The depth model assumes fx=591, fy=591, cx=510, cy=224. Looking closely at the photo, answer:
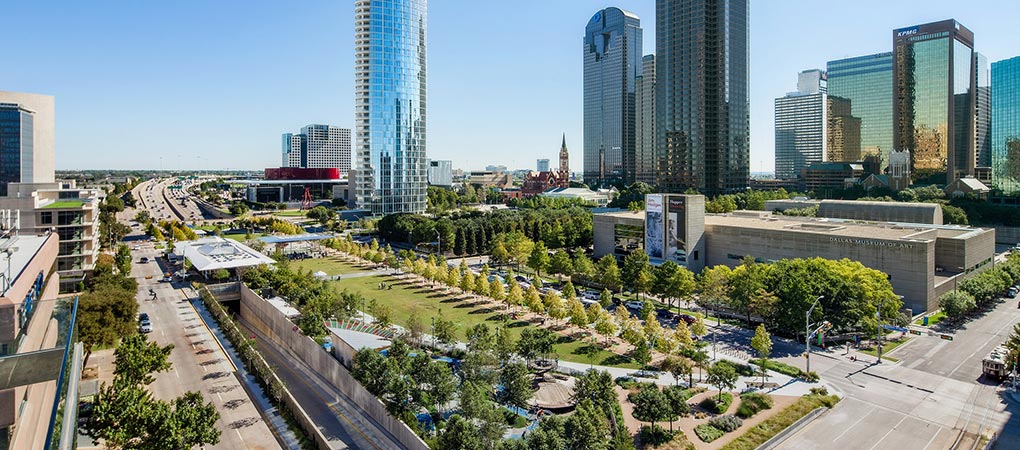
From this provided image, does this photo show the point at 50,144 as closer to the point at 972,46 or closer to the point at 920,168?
the point at 920,168

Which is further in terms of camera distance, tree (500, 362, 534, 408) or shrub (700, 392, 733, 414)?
shrub (700, 392, 733, 414)

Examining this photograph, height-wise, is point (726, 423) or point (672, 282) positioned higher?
point (672, 282)

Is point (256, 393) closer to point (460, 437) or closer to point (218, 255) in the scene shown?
point (460, 437)

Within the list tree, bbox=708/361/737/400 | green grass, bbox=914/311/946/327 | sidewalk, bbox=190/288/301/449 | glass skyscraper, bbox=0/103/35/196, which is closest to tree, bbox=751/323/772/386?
tree, bbox=708/361/737/400

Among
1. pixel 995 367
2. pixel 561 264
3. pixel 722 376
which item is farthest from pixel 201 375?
pixel 995 367

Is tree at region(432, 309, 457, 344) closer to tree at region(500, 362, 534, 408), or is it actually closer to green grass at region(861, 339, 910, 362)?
tree at region(500, 362, 534, 408)

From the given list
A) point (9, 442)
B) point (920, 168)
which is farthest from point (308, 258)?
point (920, 168)
